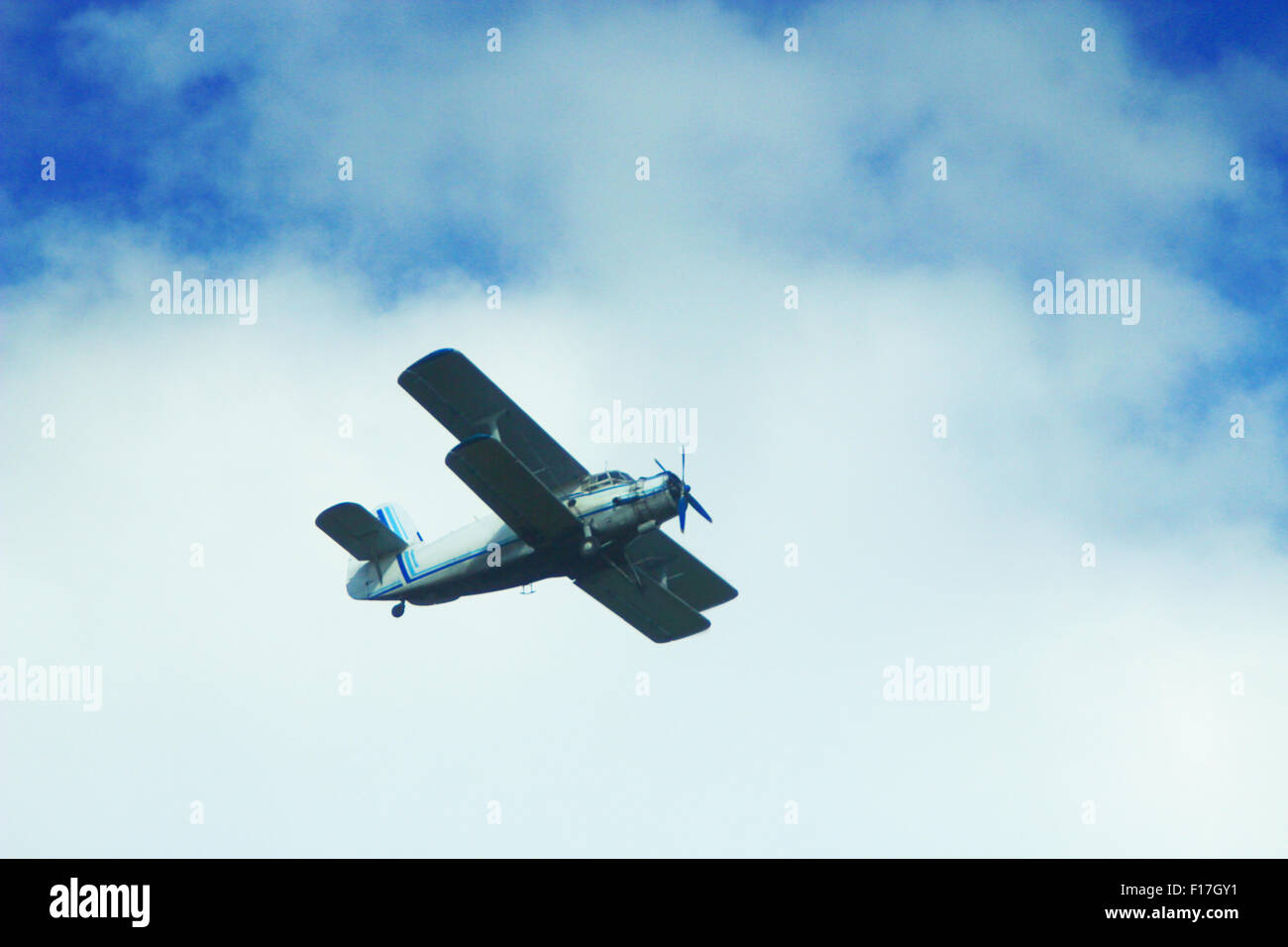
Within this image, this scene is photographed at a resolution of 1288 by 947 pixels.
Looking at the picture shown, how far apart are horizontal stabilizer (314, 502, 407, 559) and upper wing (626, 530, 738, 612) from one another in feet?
20.8

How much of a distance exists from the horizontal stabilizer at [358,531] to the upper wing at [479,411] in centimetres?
393

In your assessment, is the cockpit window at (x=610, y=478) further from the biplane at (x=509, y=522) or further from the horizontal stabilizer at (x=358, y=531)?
the horizontal stabilizer at (x=358, y=531)

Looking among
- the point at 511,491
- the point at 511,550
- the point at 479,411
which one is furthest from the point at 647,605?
the point at 479,411

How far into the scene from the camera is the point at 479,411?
35.9 meters

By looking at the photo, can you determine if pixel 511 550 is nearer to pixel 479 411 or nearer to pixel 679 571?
pixel 479 411

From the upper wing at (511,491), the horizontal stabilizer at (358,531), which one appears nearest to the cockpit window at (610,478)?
the upper wing at (511,491)

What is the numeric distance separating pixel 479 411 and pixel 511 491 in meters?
2.90

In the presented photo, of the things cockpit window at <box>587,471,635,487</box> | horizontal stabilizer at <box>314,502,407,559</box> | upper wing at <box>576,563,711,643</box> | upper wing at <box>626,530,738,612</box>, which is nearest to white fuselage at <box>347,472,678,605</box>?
cockpit window at <box>587,471,635,487</box>

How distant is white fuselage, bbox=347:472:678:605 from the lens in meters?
35.2
